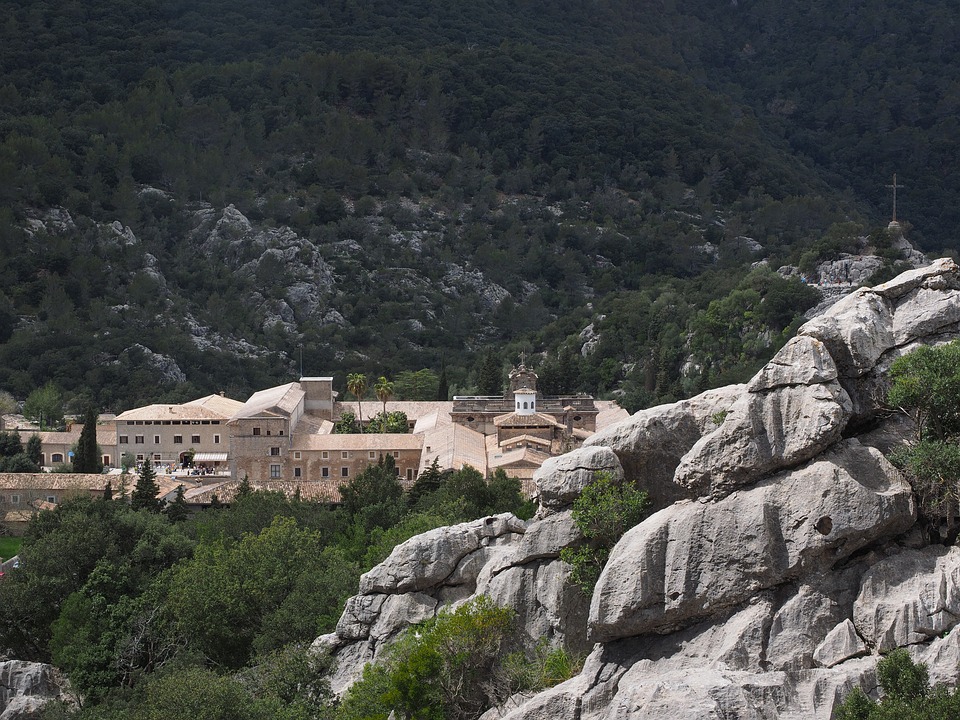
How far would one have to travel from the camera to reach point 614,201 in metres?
184

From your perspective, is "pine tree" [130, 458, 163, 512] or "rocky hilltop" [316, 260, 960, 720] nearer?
"rocky hilltop" [316, 260, 960, 720]

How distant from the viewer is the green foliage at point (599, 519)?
27.5m

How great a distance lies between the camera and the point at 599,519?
27.6 metres

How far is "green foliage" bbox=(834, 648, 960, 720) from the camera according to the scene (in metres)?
22.0

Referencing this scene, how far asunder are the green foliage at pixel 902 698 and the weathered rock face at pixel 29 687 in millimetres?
27279

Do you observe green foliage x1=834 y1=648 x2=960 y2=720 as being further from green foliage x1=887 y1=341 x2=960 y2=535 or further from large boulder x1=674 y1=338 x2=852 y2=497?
large boulder x1=674 y1=338 x2=852 y2=497

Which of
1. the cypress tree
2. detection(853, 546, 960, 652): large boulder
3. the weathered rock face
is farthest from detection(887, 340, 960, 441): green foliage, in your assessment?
the cypress tree

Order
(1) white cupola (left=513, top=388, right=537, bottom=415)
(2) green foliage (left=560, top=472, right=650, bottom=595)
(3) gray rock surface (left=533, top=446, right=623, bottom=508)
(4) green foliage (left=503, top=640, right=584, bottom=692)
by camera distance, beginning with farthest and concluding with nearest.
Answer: (1) white cupola (left=513, top=388, right=537, bottom=415) → (3) gray rock surface (left=533, top=446, right=623, bottom=508) → (2) green foliage (left=560, top=472, right=650, bottom=595) → (4) green foliage (left=503, top=640, right=584, bottom=692)

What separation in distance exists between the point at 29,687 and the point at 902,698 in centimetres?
2946

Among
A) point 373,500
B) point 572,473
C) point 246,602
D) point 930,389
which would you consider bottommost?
point 246,602

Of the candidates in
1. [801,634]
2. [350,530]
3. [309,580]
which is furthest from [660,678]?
[350,530]

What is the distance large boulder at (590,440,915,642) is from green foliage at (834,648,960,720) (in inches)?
85.2

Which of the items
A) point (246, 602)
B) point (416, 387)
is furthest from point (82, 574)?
point (416, 387)

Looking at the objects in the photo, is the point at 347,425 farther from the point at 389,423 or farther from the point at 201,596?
the point at 201,596
